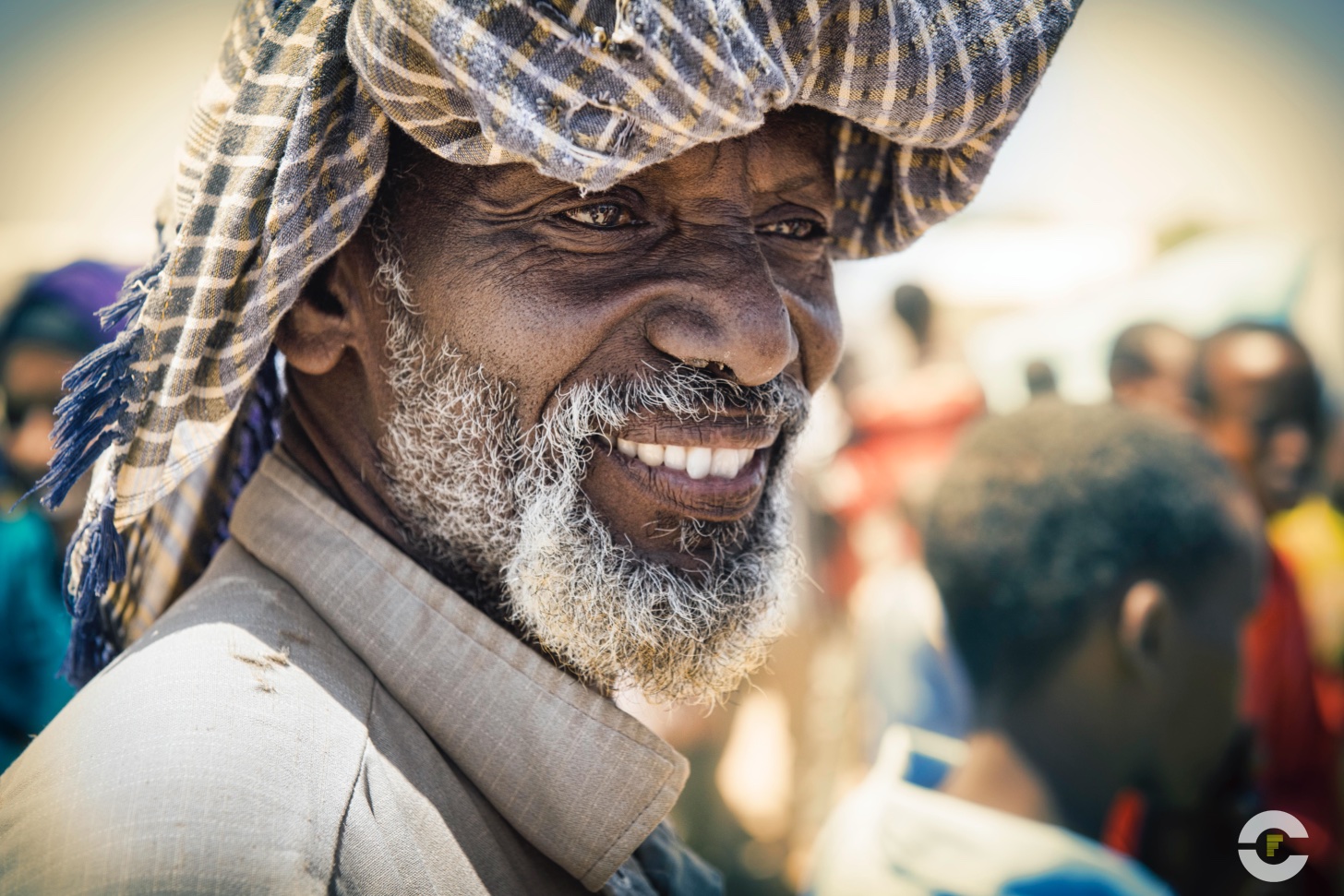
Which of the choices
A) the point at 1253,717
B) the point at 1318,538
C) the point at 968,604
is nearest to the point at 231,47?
the point at 968,604

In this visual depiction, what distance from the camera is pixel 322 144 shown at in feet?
5.00

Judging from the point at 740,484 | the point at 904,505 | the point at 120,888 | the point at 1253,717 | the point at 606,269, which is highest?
the point at 606,269

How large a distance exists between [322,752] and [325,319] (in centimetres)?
79

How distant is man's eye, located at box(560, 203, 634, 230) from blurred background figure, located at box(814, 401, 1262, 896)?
1.72 meters

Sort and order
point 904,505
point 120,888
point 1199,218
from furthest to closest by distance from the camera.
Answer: point 1199,218 → point 904,505 → point 120,888

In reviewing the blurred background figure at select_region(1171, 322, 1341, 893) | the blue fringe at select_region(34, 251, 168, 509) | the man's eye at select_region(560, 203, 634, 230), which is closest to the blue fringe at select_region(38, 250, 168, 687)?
the blue fringe at select_region(34, 251, 168, 509)

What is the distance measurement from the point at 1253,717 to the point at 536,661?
3.87 metres

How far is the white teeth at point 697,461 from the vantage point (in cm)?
174

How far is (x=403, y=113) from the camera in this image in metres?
1.46

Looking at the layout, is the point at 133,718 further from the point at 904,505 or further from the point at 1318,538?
the point at 1318,538

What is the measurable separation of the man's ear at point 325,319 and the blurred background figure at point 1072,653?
182 cm

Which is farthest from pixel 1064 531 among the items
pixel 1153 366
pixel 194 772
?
pixel 1153 366

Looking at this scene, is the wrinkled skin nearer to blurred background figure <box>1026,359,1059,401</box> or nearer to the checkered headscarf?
the checkered headscarf

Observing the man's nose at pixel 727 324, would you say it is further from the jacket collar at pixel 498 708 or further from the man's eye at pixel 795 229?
the jacket collar at pixel 498 708
